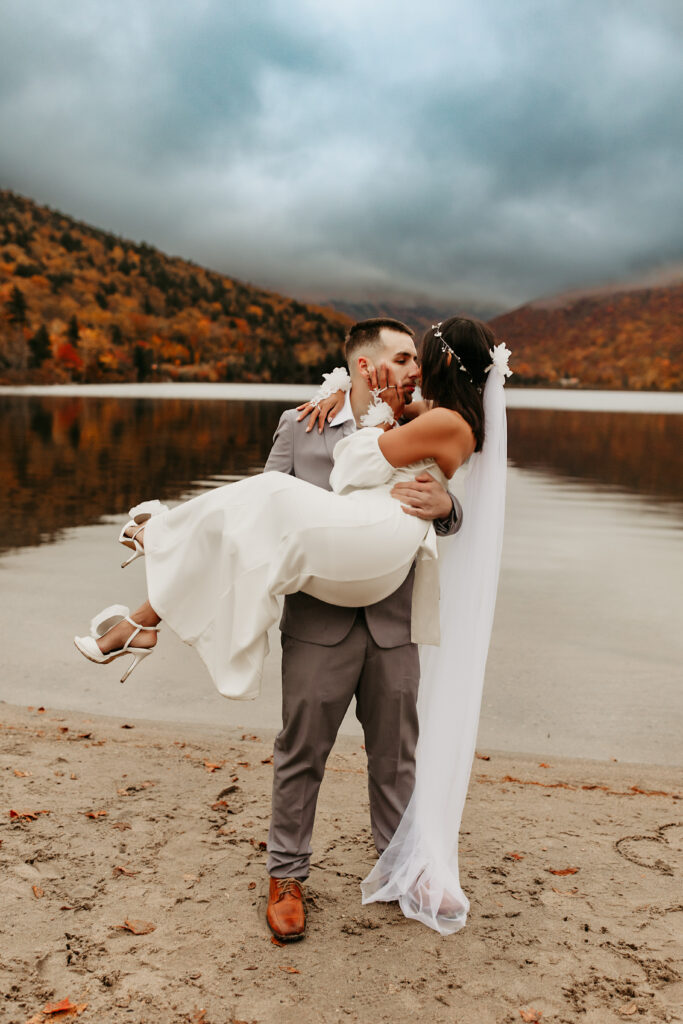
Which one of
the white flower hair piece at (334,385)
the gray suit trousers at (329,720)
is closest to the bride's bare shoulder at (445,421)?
the white flower hair piece at (334,385)

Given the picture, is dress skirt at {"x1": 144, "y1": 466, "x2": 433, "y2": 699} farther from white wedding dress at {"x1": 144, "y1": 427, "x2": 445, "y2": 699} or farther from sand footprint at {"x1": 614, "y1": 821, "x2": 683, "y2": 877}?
sand footprint at {"x1": 614, "y1": 821, "x2": 683, "y2": 877}

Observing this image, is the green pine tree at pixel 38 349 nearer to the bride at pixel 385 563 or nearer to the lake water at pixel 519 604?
the lake water at pixel 519 604

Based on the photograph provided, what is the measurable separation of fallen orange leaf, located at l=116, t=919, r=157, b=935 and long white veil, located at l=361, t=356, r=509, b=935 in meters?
0.83

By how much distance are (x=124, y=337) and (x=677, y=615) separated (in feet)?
373

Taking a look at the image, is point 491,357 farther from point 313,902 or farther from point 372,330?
point 313,902

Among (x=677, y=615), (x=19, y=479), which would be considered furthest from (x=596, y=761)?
(x=19, y=479)

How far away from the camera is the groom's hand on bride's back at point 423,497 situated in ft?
9.90

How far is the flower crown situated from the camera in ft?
10.2

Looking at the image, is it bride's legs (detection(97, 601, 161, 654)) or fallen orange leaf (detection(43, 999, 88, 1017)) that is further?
bride's legs (detection(97, 601, 161, 654))

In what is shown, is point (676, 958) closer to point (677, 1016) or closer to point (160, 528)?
point (677, 1016)

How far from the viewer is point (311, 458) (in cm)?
344

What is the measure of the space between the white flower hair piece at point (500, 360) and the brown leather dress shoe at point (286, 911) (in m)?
2.07

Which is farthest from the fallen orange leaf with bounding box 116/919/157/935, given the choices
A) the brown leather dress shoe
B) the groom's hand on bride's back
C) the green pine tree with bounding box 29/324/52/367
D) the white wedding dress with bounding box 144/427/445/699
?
the green pine tree with bounding box 29/324/52/367

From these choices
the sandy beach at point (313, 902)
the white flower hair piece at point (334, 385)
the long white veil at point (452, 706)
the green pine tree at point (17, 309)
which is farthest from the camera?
the green pine tree at point (17, 309)
